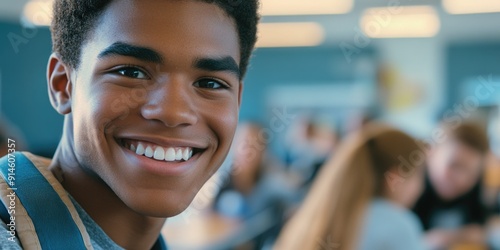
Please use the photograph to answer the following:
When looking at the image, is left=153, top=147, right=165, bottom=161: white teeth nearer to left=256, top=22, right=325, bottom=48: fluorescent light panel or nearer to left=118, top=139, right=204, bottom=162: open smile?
left=118, top=139, right=204, bottom=162: open smile

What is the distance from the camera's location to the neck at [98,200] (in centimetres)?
70

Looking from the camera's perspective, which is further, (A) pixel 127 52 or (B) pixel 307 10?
(B) pixel 307 10

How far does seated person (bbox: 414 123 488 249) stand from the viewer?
2779mm

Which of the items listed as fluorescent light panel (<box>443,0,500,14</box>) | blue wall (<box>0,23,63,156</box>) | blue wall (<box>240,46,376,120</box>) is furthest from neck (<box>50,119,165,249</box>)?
blue wall (<box>240,46,376,120</box>)

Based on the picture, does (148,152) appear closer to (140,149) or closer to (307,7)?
(140,149)

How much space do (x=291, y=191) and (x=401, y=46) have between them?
4.48m

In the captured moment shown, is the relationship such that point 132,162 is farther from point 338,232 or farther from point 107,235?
point 338,232

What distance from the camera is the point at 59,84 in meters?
0.74

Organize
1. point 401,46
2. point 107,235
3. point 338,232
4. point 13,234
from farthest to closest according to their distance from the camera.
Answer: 1. point 401,46
2. point 338,232
3. point 107,235
4. point 13,234

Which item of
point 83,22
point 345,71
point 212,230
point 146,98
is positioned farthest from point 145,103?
point 345,71

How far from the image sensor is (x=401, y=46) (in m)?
7.51

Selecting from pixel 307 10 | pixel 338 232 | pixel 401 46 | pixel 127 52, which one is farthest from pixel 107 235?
pixel 401 46

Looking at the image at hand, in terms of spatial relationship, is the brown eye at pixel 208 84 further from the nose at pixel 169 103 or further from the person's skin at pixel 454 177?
the person's skin at pixel 454 177

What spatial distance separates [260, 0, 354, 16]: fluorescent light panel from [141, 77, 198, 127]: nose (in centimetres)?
468
